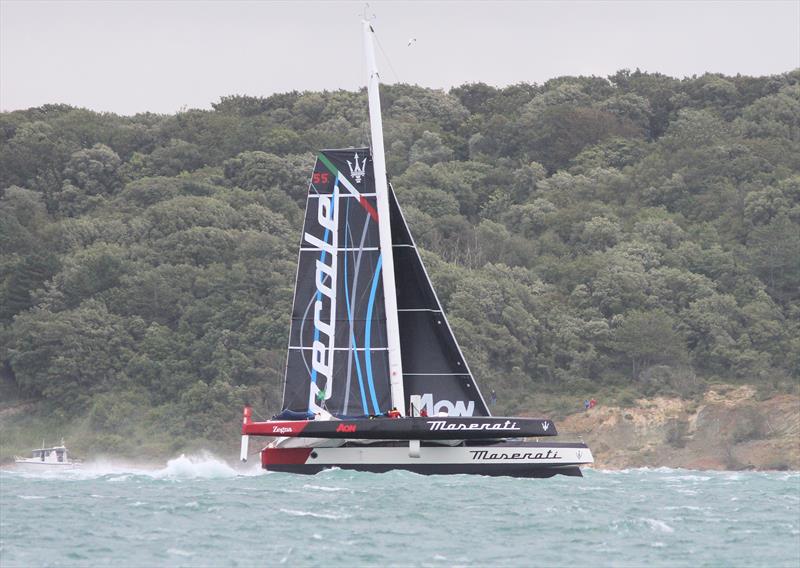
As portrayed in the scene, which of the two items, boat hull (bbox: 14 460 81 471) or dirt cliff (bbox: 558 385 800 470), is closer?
boat hull (bbox: 14 460 81 471)

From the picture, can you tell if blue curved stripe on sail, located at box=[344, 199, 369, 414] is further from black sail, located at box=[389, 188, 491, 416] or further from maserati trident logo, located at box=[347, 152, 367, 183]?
black sail, located at box=[389, 188, 491, 416]

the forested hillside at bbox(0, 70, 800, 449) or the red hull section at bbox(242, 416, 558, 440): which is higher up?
the forested hillside at bbox(0, 70, 800, 449)

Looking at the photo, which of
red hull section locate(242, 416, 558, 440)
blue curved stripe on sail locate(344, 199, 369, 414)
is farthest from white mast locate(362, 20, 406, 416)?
red hull section locate(242, 416, 558, 440)

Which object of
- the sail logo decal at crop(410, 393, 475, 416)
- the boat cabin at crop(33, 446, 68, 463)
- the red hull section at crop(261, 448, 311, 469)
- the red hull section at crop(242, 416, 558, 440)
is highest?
the sail logo decal at crop(410, 393, 475, 416)

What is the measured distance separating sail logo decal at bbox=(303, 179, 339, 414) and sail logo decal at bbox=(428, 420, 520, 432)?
2.87 meters

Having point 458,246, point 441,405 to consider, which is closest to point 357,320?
point 441,405

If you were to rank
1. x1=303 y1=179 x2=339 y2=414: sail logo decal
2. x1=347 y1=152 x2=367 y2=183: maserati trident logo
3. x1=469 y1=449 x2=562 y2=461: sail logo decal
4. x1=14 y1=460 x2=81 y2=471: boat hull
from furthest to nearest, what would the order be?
x1=14 y1=460 x2=81 y2=471: boat hull → x1=347 y1=152 x2=367 y2=183: maserati trident logo → x1=303 y1=179 x2=339 y2=414: sail logo decal → x1=469 y1=449 x2=562 y2=461: sail logo decal

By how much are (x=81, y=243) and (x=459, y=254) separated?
17274mm

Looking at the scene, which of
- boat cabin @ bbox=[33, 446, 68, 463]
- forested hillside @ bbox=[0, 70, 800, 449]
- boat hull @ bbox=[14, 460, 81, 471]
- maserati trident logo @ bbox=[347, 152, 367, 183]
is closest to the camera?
maserati trident logo @ bbox=[347, 152, 367, 183]

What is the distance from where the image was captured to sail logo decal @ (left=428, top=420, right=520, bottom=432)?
108ft

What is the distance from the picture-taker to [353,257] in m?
35.1

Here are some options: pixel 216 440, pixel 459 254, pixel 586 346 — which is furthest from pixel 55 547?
pixel 459 254

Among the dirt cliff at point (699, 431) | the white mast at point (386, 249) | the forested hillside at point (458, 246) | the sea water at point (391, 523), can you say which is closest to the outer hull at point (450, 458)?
the sea water at point (391, 523)

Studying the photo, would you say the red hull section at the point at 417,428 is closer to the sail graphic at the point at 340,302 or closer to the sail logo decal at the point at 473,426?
the sail logo decal at the point at 473,426
